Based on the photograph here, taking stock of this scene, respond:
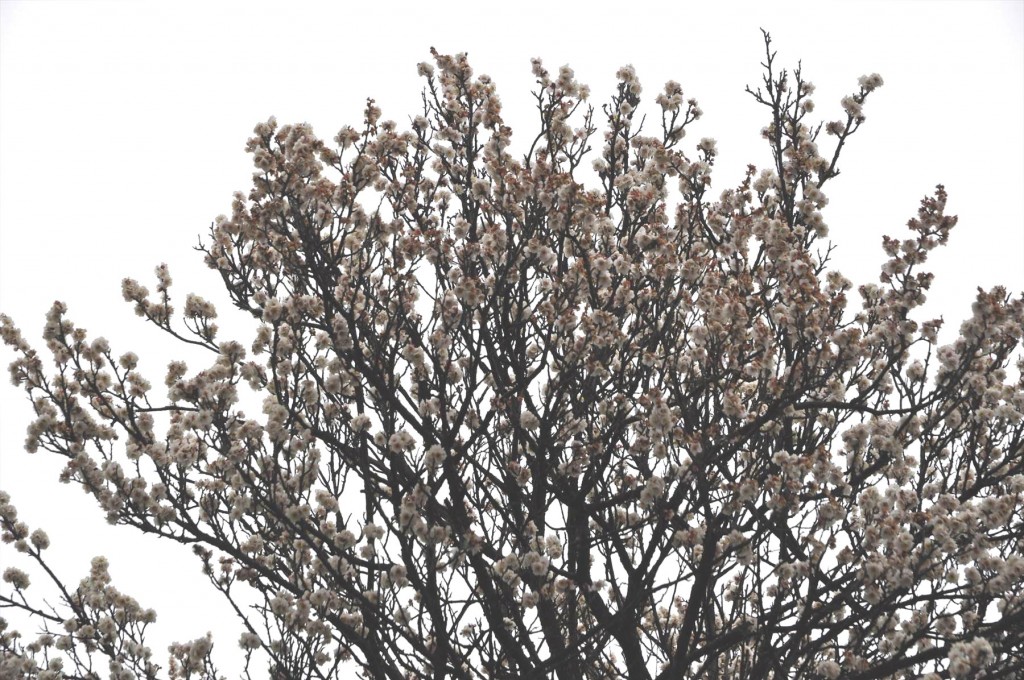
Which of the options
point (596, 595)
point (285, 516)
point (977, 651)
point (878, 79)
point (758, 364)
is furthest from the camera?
point (878, 79)

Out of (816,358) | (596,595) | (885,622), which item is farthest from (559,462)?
(885,622)

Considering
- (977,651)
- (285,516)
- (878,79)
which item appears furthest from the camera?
(878,79)

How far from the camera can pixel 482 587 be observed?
26.6 ft

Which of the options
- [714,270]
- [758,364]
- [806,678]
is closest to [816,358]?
[758,364]

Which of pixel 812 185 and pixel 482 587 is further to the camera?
pixel 812 185

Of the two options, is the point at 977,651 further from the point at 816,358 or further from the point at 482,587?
the point at 482,587

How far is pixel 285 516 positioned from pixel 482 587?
2.14 metres

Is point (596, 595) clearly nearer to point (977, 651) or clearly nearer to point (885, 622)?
point (885, 622)

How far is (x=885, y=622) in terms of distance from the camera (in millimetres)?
7027

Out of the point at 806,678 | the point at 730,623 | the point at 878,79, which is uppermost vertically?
the point at 878,79

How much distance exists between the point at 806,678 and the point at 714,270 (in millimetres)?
4005

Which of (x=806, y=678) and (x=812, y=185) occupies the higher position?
(x=812, y=185)

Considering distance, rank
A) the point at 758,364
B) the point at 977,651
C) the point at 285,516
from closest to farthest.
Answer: the point at 977,651 → the point at 285,516 → the point at 758,364

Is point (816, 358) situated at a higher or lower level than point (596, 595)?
higher
